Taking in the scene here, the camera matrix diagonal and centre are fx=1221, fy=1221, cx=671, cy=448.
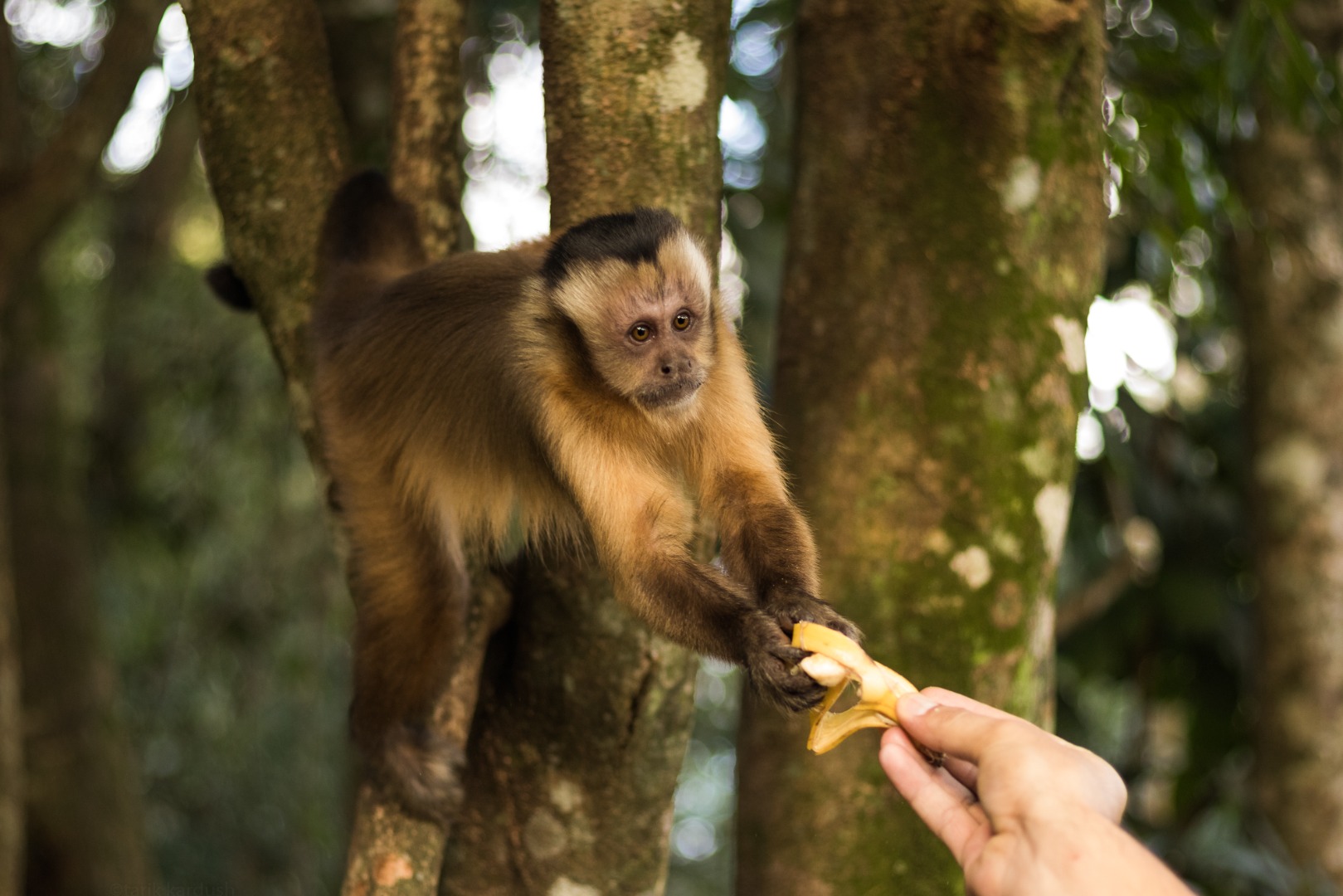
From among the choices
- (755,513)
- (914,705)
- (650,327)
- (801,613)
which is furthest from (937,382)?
(914,705)

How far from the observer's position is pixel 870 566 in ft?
9.58

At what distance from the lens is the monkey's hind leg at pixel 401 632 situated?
2936 millimetres

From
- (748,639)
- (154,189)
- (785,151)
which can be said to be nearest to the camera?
(748,639)

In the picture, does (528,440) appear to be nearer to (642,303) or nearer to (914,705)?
(642,303)

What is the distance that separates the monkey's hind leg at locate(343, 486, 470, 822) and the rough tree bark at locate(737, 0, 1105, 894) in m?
0.79

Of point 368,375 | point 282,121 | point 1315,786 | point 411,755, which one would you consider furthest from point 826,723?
point 1315,786

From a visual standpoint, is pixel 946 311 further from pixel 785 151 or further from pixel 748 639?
pixel 785 151

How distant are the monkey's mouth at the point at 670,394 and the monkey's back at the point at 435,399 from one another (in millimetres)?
317

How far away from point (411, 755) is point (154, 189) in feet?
19.8

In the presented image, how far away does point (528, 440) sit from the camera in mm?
2924

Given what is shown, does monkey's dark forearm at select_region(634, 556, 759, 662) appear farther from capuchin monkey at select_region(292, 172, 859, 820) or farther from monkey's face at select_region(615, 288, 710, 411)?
monkey's face at select_region(615, 288, 710, 411)

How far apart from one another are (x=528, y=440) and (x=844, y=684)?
3.78 ft

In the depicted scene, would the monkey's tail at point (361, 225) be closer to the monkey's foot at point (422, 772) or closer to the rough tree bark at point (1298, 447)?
the monkey's foot at point (422, 772)

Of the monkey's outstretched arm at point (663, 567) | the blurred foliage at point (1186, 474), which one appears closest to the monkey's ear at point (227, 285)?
the monkey's outstretched arm at point (663, 567)
